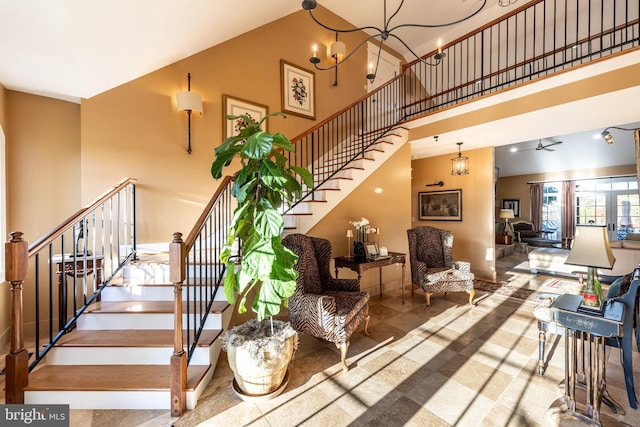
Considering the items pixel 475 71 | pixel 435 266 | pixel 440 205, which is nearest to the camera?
pixel 435 266

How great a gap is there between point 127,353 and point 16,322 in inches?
28.0

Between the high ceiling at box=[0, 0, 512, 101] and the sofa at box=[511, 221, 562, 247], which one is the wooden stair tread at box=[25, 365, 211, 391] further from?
the sofa at box=[511, 221, 562, 247]

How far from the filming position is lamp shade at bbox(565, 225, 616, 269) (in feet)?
5.98

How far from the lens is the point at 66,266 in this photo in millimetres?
2629

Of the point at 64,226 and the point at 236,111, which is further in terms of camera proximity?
the point at 236,111

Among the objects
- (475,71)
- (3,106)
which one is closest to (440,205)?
(475,71)

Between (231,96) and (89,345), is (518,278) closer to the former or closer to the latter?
(231,96)

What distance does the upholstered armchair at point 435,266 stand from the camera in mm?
3881

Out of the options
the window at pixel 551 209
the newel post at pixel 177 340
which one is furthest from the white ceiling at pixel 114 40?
the window at pixel 551 209

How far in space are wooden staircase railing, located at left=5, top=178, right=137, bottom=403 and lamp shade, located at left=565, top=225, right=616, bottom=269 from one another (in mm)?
3740

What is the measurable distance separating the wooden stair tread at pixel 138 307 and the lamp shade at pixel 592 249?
285 centimetres

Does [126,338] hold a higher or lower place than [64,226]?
lower

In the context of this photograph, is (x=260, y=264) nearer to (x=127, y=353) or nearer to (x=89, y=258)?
(x=127, y=353)

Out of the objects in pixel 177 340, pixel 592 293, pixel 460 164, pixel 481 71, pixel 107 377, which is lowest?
pixel 107 377
